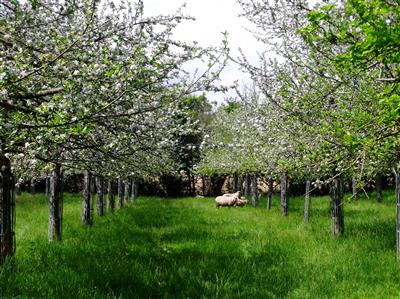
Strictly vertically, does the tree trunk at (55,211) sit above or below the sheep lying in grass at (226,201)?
above

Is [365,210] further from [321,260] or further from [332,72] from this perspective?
[332,72]

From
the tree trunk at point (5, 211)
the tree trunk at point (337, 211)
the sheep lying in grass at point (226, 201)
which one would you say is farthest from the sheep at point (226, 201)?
the tree trunk at point (5, 211)

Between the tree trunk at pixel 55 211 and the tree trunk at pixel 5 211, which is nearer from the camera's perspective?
the tree trunk at pixel 5 211

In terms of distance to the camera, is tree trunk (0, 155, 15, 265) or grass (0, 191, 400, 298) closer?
grass (0, 191, 400, 298)

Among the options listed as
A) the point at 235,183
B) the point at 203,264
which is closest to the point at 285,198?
the point at 203,264

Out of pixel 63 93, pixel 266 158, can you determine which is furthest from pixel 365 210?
pixel 63 93

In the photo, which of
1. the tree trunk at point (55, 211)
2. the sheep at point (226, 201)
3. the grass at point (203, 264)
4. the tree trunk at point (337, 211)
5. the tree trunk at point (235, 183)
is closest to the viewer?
the grass at point (203, 264)

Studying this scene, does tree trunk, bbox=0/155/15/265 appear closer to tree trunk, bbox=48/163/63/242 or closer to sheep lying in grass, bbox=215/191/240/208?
tree trunk, bbox=48/163/63/242

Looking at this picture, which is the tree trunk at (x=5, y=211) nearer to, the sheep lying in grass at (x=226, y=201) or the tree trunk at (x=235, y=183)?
the sheep lying in grass at (x=226, y=201)

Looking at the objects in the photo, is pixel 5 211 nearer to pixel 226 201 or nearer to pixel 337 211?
pixel 337 211

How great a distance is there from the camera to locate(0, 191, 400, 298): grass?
7.96 metres

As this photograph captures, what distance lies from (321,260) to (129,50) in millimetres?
6615

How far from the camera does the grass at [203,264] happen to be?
7961 millimetres

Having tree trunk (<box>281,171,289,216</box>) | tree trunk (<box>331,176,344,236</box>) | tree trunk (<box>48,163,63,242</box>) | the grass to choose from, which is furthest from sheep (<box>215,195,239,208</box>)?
tree trunk (<box>48,163,63,242</box>)
